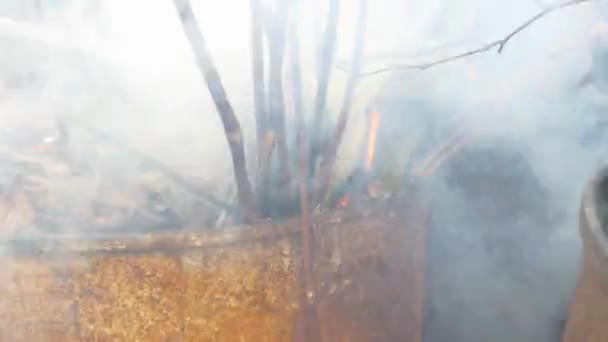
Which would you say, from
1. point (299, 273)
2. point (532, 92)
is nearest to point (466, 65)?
point (532, 92)

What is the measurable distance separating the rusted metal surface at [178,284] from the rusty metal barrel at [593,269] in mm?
763

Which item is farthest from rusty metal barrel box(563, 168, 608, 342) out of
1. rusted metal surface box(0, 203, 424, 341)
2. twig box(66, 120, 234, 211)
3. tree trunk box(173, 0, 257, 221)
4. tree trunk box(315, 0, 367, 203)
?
twig box(66, 120, 234, 211)

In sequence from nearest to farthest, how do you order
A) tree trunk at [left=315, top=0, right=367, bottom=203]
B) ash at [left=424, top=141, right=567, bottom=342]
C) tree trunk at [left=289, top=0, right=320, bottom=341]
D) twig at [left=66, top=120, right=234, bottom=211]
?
tree trunk at [left=289, top=0, right=320, bottom=341] < tree trunk at [left=315, top=0, right=367, bottom=203] < twig at [left=66, top=120, right=234, bottom=211] < ash at [left=424, top=141, right=567, bottom=342]

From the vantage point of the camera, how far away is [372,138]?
2.97 m

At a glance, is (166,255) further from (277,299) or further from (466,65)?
(466,65)

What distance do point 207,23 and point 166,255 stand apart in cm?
218

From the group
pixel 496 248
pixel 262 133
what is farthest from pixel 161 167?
pixel 496 248

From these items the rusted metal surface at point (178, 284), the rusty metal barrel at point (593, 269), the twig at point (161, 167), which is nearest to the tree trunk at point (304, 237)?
the rusted metal surface at point (178, 284)

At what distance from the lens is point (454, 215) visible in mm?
3242

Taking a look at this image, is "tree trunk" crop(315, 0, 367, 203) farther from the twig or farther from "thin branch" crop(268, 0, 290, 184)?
the twig

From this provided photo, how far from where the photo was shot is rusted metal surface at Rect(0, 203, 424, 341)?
2.31m

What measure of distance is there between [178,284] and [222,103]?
60cm

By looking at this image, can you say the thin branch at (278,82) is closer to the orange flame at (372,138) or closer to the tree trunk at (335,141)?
the tree trunk at (335,141)

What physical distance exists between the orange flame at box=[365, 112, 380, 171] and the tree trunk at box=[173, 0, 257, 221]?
1.84 feet
